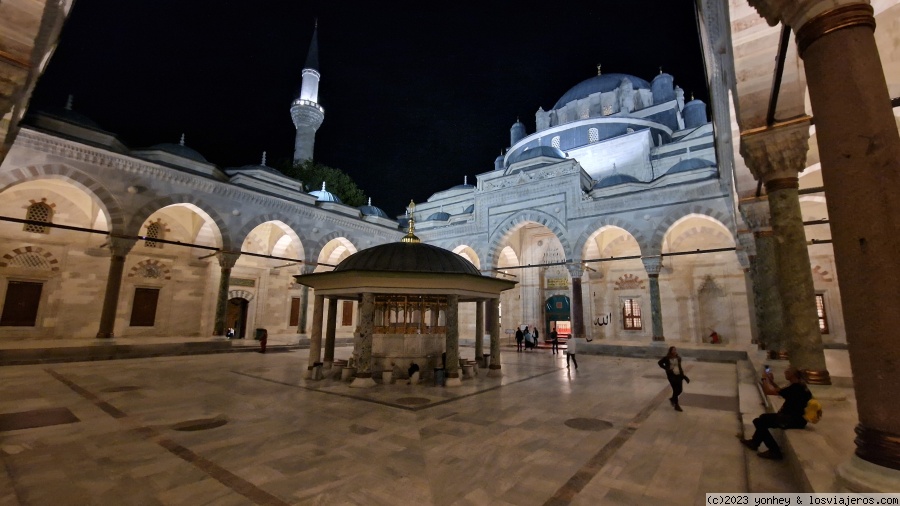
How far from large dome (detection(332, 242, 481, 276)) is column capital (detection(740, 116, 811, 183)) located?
515cm

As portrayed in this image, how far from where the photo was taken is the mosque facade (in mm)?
13164

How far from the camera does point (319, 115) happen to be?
29656 mm

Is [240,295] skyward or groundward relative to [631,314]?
skyward

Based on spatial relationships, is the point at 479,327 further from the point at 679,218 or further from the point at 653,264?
the point at 679,218

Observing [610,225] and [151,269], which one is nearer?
[151,269]

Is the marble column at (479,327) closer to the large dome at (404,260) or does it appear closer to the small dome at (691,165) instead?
the large dome at (404,260)

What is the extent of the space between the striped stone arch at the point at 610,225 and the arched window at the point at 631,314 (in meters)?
3.81

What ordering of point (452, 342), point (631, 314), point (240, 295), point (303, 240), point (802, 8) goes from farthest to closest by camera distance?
1. point (240, 295)
2. point (631, 314)
3. point (303, 240)
4. point (452, 342)
5. point (802, 8)

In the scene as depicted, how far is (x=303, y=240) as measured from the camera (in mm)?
18594

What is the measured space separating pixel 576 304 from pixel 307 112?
2389 centimetres

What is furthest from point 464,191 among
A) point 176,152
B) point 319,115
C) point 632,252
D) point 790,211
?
point 790,211

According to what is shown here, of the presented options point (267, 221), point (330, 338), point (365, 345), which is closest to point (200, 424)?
point (365, 345)

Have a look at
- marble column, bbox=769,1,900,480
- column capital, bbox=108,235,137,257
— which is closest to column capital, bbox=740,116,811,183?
marble column, bbox=769,1,900,480

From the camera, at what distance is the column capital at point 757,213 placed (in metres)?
8.09
